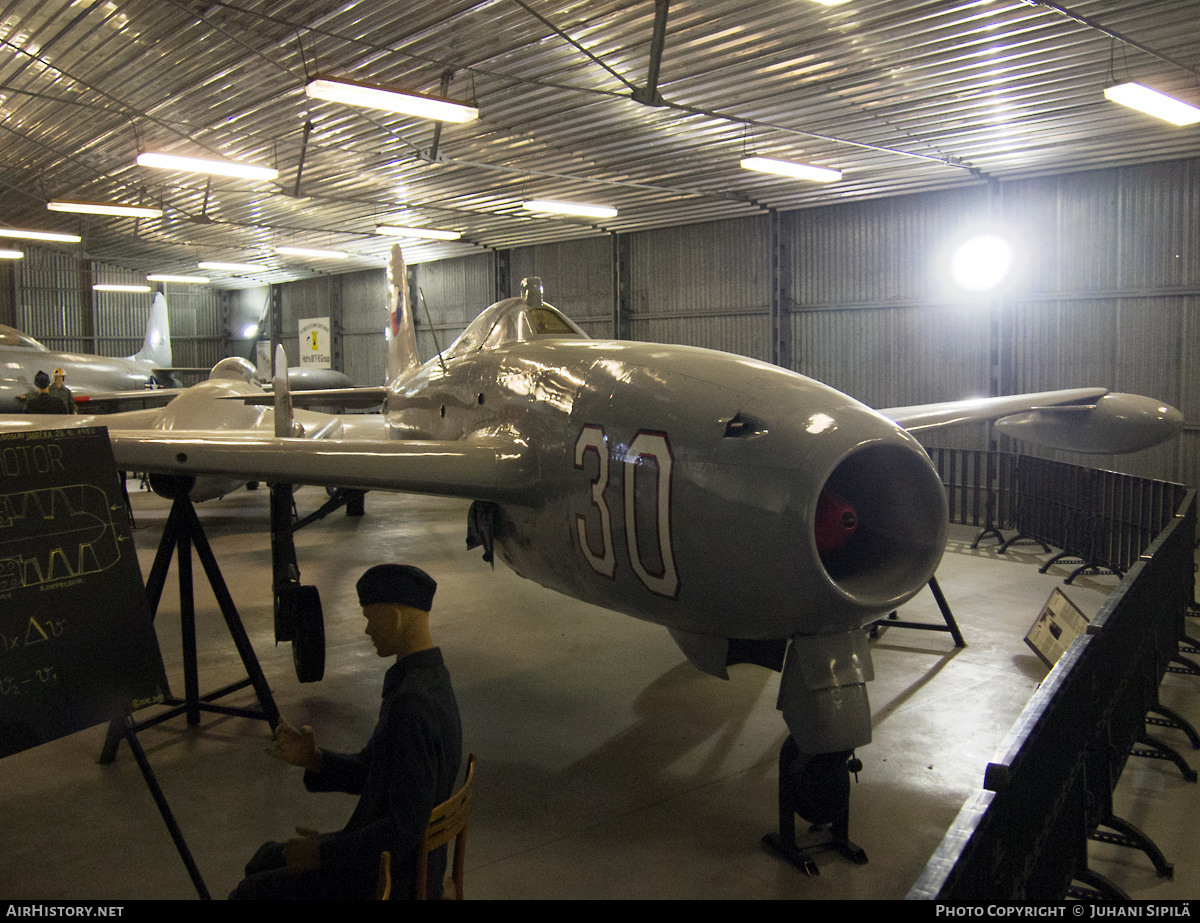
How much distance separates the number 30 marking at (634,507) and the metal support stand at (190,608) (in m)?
2.42

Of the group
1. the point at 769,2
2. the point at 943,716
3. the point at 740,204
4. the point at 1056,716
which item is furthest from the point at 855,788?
the point at 740,204

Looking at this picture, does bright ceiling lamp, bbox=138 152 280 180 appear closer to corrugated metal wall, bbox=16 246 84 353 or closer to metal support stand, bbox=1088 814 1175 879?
metal support stand, bbox=1088 814 1175 879

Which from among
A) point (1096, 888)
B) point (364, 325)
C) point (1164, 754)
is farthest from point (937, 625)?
point (364, 325)

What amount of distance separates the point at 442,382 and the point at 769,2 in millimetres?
4663

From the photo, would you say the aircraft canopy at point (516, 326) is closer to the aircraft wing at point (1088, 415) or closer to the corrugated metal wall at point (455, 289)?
the aircraft wing at point (1088, 415)

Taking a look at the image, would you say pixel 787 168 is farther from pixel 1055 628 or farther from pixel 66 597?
pixel 66 597

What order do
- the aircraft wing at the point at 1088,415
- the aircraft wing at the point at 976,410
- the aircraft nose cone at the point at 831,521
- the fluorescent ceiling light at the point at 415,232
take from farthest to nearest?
1. the fluorescent ceiling light at the point at 415,232
2. the aircraft wing at the point at 1088,415
3. the aircraft wing at the point at 976,410
4. the aircraft nose cone at the point at 831,521

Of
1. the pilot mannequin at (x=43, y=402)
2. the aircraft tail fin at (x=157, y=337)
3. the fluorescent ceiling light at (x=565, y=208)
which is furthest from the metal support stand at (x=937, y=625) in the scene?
the aircraft tail fin at (x=157, y=337)

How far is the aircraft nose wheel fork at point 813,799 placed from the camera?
12.0 feet

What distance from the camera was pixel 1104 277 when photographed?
1173cm

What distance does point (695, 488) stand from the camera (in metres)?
3.46

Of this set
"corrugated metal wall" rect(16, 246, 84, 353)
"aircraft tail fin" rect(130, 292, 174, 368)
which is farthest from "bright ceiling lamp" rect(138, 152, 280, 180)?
"corrugated metal wall" rect(16, 246, 84, 353)

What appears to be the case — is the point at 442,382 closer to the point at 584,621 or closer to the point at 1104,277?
the point at 584,621

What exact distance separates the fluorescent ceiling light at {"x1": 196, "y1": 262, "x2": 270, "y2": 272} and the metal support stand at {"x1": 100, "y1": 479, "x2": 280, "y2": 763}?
21.5m
